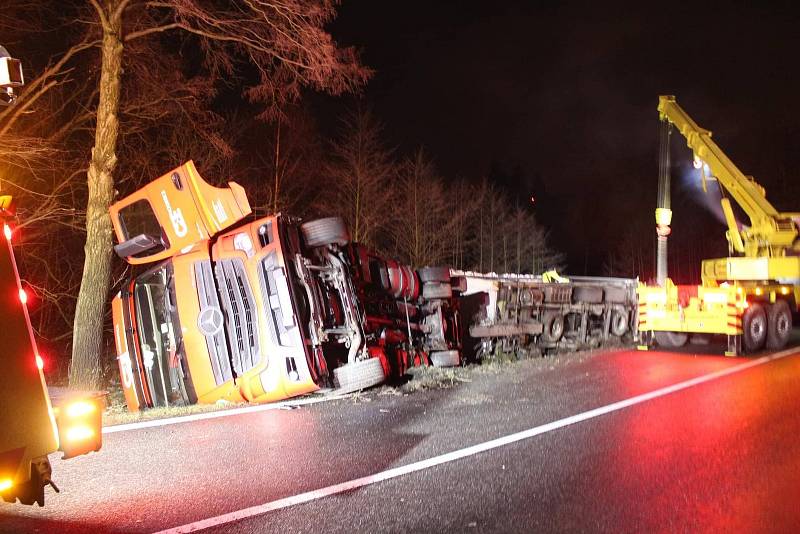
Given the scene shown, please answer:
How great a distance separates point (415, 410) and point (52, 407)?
4389mm

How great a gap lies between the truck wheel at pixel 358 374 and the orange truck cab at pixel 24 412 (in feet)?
11.9

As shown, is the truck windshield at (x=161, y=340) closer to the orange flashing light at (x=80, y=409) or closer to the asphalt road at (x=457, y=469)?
the asphalt road at (x=457, y=469)

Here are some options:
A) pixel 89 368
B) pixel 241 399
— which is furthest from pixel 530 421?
pixel 89 368

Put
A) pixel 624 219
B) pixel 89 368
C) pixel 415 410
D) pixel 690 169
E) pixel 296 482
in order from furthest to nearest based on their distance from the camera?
pixel 624 219, pixel 690 169, pixel 89 368, pixel 415 410, pixel 296 482

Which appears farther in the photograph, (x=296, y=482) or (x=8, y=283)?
(x=296, y=482)

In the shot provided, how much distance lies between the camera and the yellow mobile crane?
11.9 metres

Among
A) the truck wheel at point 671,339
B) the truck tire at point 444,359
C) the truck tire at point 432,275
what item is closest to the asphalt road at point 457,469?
the truck tire at point 444,359

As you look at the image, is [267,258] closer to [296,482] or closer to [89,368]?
[296,482]

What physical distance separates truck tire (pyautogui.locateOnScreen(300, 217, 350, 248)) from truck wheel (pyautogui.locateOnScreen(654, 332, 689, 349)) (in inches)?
335

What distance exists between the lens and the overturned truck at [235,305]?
265 inches

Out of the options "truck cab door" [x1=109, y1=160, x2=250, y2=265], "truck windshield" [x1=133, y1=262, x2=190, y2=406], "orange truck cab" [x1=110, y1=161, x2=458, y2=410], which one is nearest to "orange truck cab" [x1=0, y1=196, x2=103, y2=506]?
"orange truck cab" [x1=110, y1=161, x2=458, y2=410]

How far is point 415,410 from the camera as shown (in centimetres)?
698

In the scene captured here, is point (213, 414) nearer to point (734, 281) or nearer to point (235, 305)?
point (235, 305)

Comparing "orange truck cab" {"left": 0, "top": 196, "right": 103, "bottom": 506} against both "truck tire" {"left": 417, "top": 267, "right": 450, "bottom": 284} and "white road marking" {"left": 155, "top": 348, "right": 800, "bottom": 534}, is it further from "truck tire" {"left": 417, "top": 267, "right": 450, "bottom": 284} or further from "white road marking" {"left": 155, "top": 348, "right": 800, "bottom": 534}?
"truck tire" {"left": 417, "top": 267, "right": 450, "bottom": 284}
